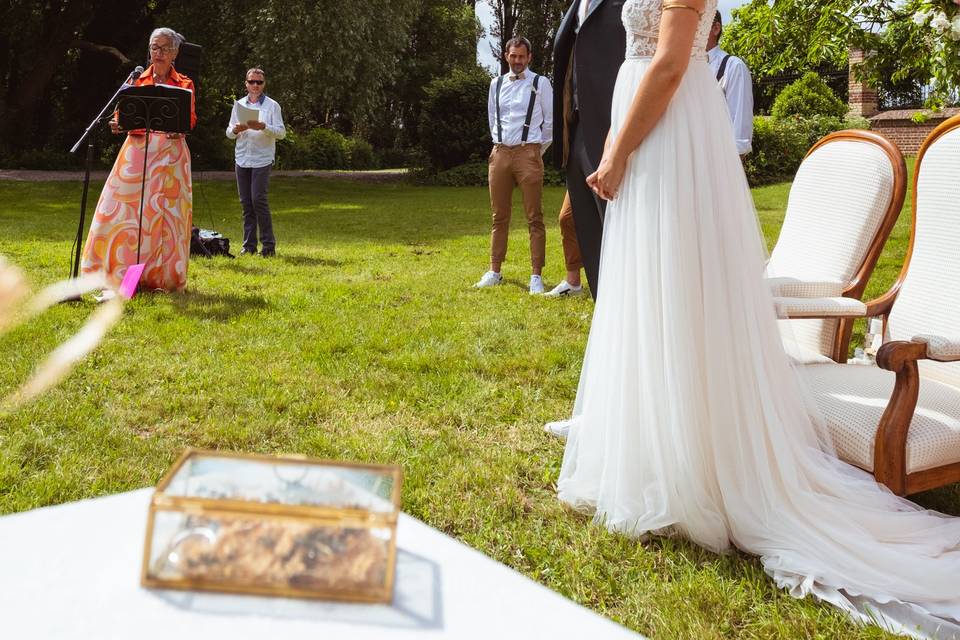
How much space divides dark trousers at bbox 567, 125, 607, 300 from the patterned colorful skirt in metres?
4.36

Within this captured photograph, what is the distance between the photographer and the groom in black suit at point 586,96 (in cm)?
339

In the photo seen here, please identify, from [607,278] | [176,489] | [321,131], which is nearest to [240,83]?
[321,131]

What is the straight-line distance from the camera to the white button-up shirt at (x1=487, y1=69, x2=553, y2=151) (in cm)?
802

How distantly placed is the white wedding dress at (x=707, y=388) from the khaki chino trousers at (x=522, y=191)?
16.9 ft

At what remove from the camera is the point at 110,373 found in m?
4.88

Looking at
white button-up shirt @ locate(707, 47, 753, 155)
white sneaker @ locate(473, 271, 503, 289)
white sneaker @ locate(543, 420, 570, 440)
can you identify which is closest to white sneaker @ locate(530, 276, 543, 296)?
white sneaker @ locate(473, 271, 503, 289)

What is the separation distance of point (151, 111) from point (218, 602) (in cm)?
632

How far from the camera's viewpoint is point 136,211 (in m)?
6.88

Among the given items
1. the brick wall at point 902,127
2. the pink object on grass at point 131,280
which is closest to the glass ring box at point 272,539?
the pink object on grass at point 131,280

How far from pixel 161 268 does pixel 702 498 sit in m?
5.62

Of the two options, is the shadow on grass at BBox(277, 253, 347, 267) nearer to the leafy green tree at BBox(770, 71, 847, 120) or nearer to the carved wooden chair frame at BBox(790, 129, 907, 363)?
the carved wooden chair frame at BBox(790, 129, 907, 363)

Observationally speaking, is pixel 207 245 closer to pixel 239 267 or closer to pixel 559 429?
pixel 239 267

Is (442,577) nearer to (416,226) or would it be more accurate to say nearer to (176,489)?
(176,489)

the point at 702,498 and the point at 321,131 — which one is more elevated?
the point at 321,131
